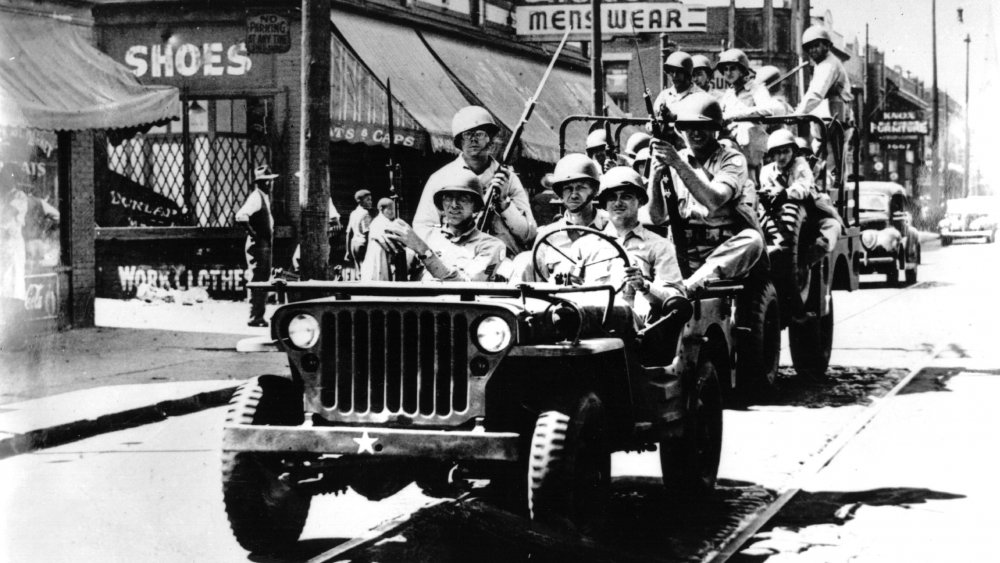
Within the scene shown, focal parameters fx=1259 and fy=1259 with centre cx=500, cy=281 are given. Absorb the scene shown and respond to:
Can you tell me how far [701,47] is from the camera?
165 feet

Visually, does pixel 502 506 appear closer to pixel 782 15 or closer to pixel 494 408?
pixel 494 408

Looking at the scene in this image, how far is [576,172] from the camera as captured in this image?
7.21 metres

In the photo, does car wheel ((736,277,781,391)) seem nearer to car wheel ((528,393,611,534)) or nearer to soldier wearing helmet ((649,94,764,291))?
soldier wearing helmet ((649,94,764,291))

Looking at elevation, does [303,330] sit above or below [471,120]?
below

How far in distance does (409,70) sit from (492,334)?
52.7 ft

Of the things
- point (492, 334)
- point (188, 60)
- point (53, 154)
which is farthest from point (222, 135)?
point (492, 334)

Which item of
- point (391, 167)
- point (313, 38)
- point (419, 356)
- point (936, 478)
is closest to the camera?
point (419, 356)

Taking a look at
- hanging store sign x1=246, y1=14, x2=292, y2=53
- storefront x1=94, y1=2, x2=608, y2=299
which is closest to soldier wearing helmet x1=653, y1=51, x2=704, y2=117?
storefront x1=94, y1=2, x2=608, y2=299

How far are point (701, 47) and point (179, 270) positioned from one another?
34112mm

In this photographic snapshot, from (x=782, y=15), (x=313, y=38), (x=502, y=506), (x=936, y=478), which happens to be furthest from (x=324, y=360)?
(x=782, y=15)

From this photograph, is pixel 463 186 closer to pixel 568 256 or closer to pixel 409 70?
pixel 568 256

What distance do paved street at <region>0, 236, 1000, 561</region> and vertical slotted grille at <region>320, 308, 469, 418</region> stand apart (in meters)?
0.95

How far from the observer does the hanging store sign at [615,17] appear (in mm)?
22875

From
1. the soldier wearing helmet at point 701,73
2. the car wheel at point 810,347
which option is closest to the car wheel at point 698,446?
the car wheel at point 810,347
